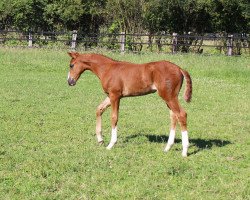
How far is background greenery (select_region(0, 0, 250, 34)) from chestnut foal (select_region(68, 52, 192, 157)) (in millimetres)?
19081

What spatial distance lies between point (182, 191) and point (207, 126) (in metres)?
4.42

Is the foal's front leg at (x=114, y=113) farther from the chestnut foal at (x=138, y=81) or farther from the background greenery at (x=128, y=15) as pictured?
the background greenery at (x=128, y=15)

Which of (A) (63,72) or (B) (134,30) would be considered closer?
(A) (63,72)

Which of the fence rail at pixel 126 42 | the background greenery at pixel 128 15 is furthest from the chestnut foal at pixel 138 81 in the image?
the background greenery at pixel 128 15

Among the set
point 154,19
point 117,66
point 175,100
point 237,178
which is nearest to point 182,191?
point 237,178

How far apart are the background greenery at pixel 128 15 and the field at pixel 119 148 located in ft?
40.2

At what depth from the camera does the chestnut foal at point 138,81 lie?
24.5 ft

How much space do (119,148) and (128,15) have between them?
22.5 meters

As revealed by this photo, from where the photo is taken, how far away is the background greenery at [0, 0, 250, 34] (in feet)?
89.0

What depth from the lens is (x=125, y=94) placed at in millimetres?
7820

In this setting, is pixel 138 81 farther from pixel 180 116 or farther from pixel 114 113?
pixel 180 116

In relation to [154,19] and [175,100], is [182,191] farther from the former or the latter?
[154,19]

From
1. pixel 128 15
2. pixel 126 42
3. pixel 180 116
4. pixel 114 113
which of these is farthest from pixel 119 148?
pixel 128 15

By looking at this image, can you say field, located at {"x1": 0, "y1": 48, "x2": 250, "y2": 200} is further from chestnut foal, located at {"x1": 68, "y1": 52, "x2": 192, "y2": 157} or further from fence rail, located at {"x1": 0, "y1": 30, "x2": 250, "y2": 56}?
fence rail, located at {"x1": 0, "y1": 30, "x2": 250, "y2": 56}
